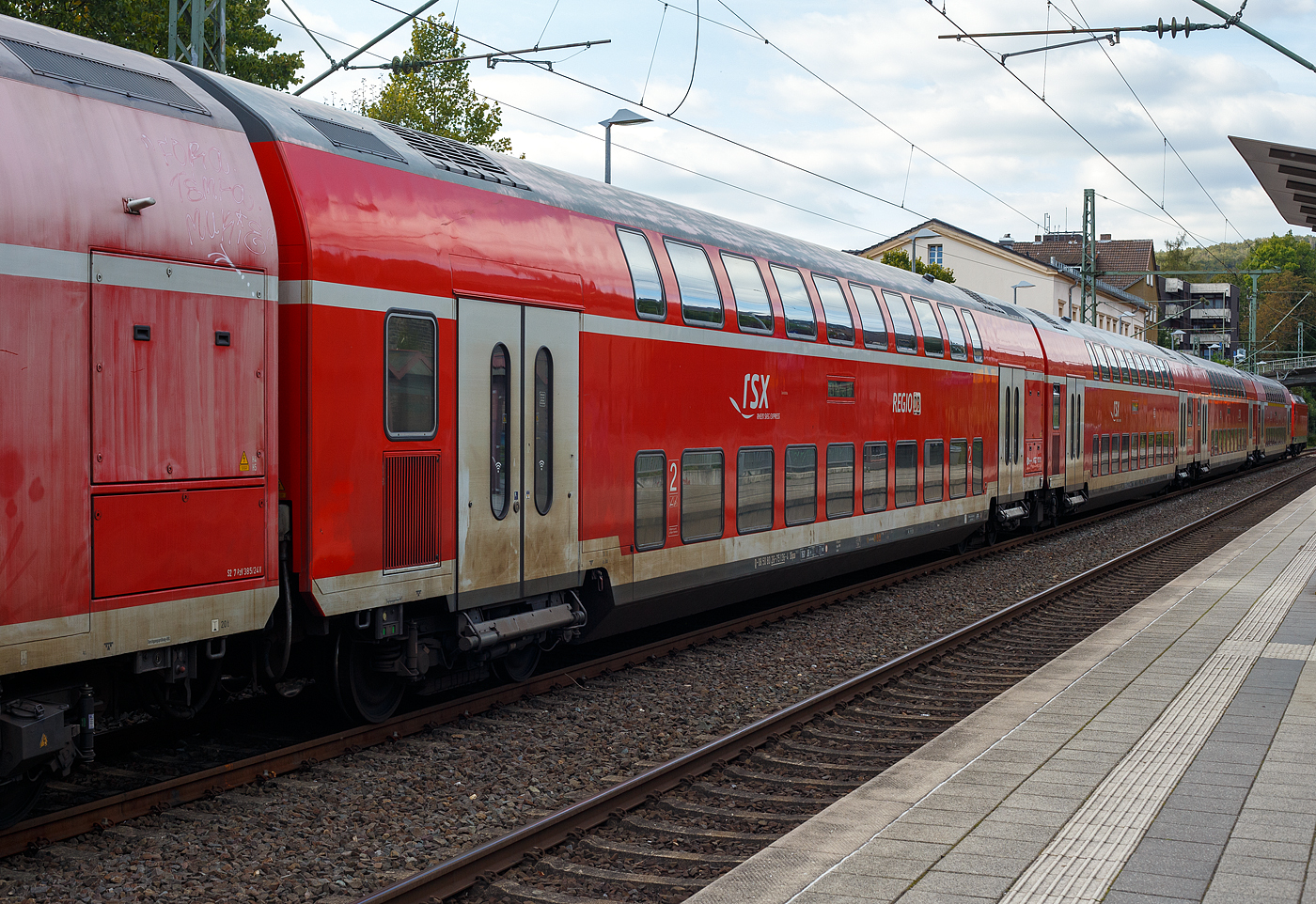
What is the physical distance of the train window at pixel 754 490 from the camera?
11.2 m

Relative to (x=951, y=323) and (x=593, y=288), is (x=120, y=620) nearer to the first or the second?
(x=593, y=288)

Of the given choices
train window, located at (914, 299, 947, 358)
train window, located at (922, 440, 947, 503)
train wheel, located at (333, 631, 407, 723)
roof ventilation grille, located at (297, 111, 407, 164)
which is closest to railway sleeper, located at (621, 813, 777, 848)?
train wheel, located at (333, 631, 407, 723)

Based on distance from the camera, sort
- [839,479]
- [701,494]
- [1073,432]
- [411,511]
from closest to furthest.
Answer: [411,511], [701,494], [839,479], [1073,432]

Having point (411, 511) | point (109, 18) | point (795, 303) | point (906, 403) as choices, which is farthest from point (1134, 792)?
point (109, 18)

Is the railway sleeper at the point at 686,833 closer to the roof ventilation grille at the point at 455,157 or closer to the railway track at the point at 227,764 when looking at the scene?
the railway track at the point at 227,764

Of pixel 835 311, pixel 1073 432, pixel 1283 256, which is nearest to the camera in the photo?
pixel 835 311

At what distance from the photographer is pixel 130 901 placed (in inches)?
192

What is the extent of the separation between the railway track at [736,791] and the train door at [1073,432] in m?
11.3

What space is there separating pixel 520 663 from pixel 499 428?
→ 1990 millimetres

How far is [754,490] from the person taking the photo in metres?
11.5

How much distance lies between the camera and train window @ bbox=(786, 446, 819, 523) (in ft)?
39.9

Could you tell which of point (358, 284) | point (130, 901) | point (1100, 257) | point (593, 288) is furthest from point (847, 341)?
point (1100, 257)

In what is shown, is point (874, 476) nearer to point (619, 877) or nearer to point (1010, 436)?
point (1010, 436)

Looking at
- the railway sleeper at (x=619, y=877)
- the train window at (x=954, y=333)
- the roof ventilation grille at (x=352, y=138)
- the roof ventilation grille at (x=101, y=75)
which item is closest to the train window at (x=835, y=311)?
the train window at (x=954, y=333)
